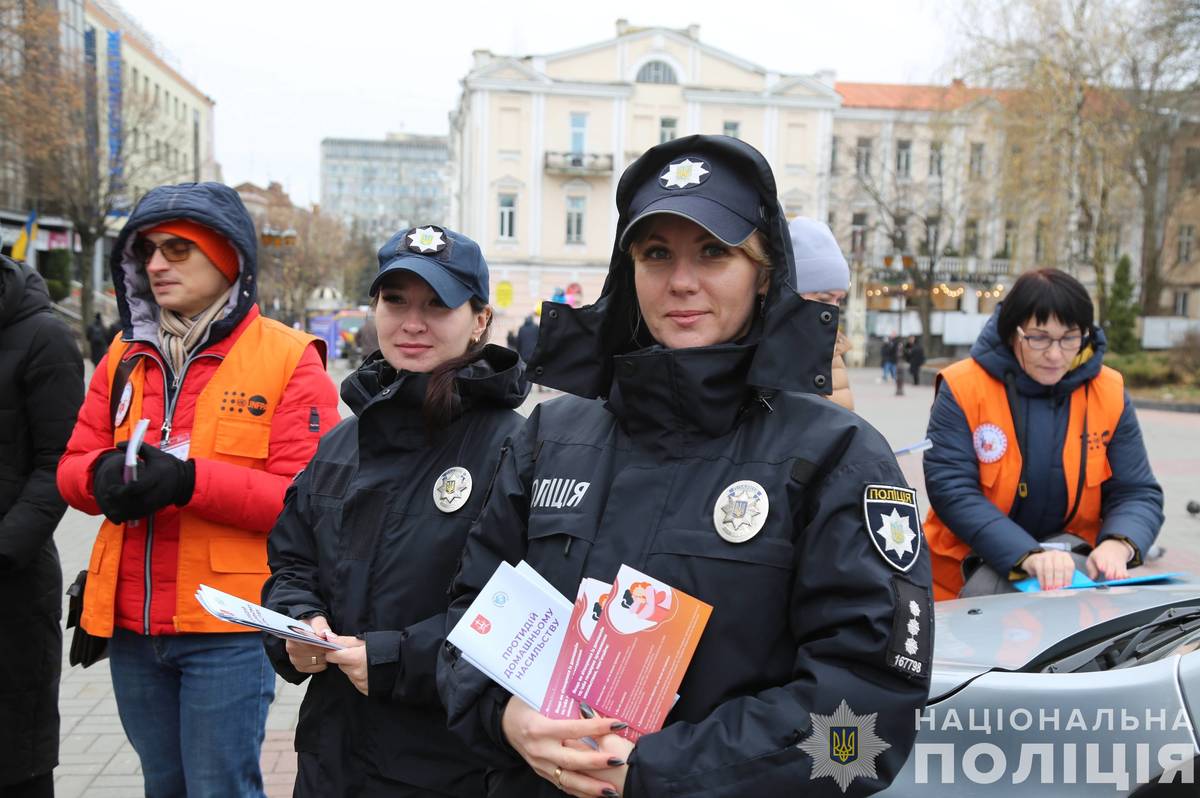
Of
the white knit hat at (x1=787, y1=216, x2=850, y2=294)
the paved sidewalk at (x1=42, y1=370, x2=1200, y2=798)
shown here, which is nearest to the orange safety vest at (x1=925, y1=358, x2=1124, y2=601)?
the white knit hat at (x1=787, y1=216, x2=850, y2=294)

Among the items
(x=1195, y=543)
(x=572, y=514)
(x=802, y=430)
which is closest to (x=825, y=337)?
(x=802, y=430)

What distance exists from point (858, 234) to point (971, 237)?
588 centimetres

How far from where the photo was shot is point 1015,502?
136 inches

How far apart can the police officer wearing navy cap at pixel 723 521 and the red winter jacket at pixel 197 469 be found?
3.81 ft

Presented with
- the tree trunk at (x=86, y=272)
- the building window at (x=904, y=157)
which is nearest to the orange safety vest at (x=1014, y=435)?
the tree trunk at (x=86, y=272)

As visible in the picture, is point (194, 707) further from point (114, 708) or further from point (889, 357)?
point (889, 357)

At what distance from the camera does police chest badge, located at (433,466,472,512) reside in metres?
2.38

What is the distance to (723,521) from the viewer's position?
1.68 metres

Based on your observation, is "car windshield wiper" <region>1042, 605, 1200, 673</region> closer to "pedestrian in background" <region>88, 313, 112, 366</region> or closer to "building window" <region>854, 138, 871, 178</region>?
"pedestrian in background" <region>88, 313, 112, 366</region>

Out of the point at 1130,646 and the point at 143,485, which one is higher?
the point at 143,485

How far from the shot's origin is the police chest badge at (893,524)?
1605 mm

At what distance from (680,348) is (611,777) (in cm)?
76

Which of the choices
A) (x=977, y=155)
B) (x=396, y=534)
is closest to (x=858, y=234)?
(x=977, y=155)

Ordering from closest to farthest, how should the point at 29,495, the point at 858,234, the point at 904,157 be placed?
the point at 29,495 → the point at 858,234 → the point at 904,157
